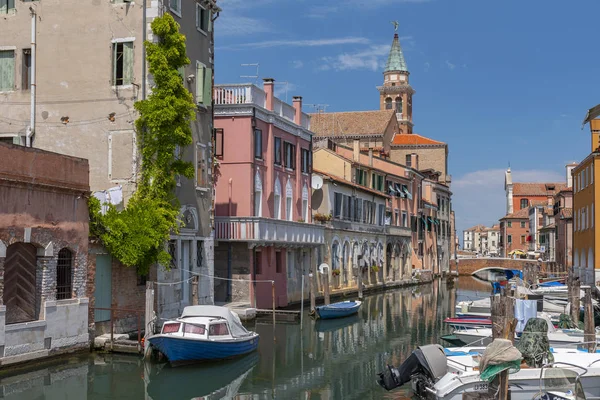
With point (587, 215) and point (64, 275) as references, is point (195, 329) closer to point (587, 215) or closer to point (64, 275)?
point (64, 275)

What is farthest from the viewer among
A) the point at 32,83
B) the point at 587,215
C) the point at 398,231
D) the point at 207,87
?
the point at 398,231

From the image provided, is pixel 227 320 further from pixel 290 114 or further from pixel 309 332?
pixel 290 114

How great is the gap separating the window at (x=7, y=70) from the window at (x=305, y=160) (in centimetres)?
1782

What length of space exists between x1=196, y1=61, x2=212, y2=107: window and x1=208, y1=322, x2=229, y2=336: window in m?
10.1

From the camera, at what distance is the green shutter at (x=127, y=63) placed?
27.3 meters

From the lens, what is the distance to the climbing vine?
25812 mm

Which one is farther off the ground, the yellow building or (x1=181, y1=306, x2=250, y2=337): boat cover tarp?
the yellow building

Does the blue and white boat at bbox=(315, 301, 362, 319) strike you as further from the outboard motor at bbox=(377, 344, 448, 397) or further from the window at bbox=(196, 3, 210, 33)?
the outboard motor at bbox=(377, 344, 448, 397)

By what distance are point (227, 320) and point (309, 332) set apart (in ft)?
28.0

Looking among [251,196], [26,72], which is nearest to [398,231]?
[251,196]

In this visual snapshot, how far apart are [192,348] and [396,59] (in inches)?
3996

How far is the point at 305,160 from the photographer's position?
43719 mm

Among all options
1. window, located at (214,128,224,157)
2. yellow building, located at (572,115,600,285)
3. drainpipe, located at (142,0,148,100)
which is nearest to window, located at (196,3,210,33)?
drainpipe, located at (142,0,148,100)

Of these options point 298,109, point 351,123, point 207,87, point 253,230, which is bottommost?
point 253,230
